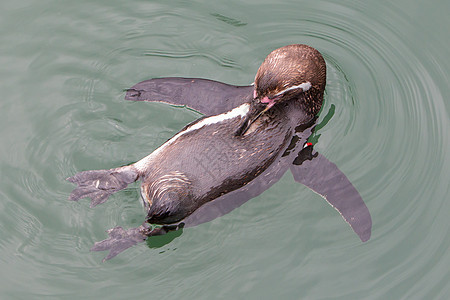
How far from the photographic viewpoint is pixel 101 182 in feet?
20.6

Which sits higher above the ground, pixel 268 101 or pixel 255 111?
pixel 268 101

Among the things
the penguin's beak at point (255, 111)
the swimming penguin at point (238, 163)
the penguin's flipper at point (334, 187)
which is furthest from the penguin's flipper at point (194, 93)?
the penguin's flipper at point (334, 187)

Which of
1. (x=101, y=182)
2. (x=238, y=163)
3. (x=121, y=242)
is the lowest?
(x=121, y=242)

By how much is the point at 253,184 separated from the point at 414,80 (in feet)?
9.49

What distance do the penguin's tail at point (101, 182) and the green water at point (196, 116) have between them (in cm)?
14

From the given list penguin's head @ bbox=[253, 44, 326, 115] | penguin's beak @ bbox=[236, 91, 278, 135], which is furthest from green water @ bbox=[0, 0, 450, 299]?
penguin's beak @ bbox=[236, 91, 278, 135]

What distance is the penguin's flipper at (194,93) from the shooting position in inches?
273

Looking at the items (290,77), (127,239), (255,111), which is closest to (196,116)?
(255,111)

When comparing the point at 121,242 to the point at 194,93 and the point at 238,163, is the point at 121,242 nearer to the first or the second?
the point at 238,163

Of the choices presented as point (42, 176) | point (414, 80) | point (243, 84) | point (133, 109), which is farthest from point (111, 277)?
point (414, 80)

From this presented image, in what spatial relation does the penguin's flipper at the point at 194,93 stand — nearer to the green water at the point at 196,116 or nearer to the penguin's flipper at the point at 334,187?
the green water at the point at 196,116

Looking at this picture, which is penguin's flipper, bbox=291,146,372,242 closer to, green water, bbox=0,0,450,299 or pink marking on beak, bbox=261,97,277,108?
green water, bbox=0,0,450,299

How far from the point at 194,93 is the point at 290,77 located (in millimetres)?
1427

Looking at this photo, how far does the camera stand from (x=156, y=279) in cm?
600
